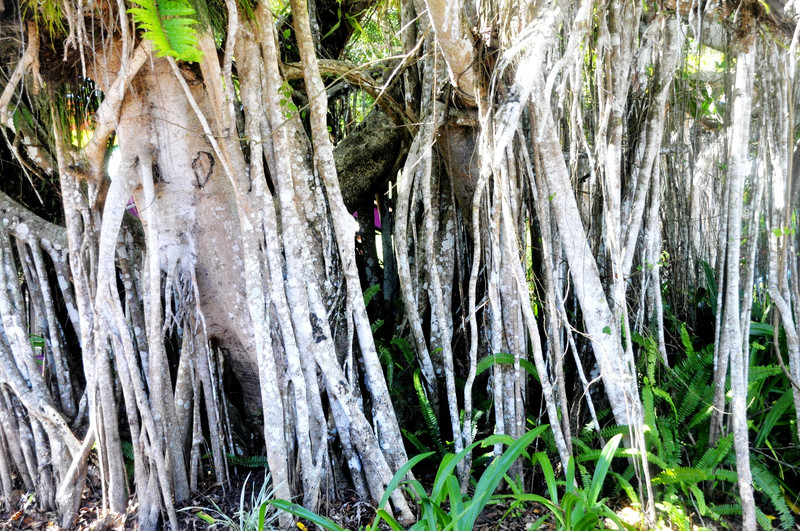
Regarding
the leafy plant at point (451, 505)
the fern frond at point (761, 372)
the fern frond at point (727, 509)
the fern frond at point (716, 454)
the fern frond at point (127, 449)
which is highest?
the fern frond at point (761, 372)

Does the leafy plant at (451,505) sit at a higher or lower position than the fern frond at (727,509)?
higher

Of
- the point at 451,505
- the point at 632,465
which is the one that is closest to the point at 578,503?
the point at 451,505

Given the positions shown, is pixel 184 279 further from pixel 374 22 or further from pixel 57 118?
pixel 374 22

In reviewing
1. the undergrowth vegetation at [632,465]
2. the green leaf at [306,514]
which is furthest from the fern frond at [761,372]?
the green leaf at [306,514]

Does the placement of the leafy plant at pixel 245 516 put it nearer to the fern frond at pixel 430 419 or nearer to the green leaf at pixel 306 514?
the green leaf at pixel 306 514

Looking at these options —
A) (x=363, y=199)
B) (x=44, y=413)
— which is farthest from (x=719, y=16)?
(x=44, y=413)

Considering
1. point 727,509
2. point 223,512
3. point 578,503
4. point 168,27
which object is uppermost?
point 168,27

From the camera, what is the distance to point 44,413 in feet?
8.98

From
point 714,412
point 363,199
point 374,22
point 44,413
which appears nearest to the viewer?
point 714,412

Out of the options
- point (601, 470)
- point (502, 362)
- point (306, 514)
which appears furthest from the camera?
point (502, 362)

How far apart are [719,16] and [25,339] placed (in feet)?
11.5

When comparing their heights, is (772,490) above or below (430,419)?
below

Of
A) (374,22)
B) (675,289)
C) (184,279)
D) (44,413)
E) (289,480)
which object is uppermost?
(374,22)

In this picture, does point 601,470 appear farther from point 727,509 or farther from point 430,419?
point 430,419
